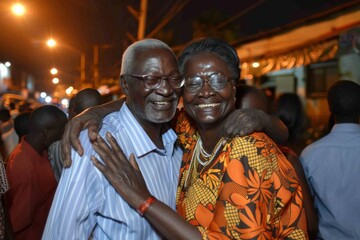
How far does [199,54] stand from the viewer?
2.38 m

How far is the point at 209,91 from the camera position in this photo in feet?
7.73

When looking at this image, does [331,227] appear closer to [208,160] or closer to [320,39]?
[208,160]

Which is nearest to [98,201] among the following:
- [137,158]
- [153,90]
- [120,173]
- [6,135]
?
[120,173]

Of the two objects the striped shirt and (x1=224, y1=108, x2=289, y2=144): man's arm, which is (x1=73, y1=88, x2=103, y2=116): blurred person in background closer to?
the striped shirt

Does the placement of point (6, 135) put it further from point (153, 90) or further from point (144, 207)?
point (144, 207)

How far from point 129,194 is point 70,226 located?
33 cm

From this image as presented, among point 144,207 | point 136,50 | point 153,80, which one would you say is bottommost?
point 144,207

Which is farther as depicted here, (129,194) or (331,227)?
(331,227)

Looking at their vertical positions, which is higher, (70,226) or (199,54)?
(199,54)

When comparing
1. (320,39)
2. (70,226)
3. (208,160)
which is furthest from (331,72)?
(70,226)

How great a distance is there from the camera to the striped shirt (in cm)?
196

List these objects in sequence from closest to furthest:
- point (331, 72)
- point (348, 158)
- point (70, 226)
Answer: point (70, 226)
point (348, 158)
point (331, 72)

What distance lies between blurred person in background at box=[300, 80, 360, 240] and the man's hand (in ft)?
7.03

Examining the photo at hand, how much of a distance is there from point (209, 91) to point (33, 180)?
6.99 feet
